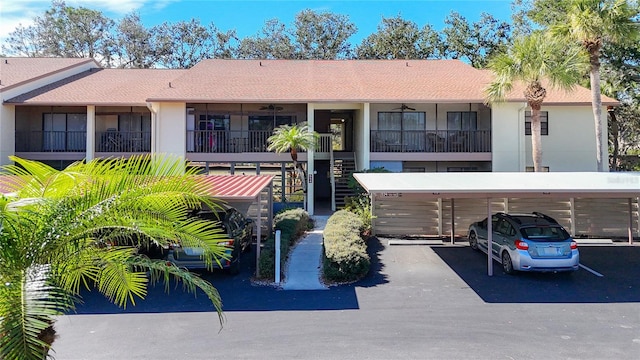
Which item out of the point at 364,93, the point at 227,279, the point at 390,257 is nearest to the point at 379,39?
the point at 364,93

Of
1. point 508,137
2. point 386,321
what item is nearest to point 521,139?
point 508,137

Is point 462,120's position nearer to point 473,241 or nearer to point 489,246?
point 473,241

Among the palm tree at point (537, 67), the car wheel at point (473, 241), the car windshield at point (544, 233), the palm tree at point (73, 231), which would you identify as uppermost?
the palm tree at point (537, 67)

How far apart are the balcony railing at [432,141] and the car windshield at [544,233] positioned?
994 centimetres

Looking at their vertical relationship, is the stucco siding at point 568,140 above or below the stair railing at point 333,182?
above

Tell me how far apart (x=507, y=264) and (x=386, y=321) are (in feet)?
16.5

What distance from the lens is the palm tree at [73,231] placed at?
389 centimetres

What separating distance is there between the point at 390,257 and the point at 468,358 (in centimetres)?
660

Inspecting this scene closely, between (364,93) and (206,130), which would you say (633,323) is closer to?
(364,93)

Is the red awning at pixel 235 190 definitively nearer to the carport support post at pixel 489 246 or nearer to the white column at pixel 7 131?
the carport support post at pixel 489 246

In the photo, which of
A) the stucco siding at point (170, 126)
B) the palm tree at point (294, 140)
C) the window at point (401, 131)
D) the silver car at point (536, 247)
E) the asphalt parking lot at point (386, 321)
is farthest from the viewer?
the window at point (401, 131)

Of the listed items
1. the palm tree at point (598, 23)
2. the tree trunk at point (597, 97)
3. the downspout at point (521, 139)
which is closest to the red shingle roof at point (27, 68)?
the downspout at point (521, 139)

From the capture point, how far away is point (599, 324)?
7.66 m

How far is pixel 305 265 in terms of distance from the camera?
38.7ft
